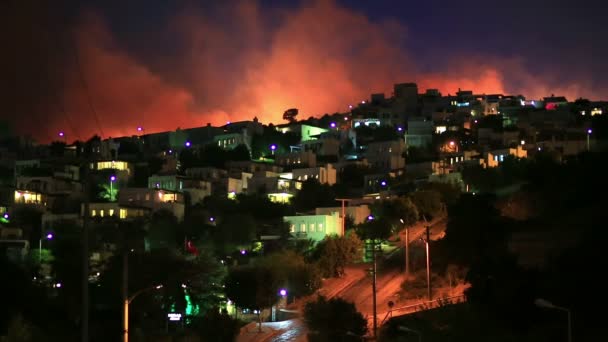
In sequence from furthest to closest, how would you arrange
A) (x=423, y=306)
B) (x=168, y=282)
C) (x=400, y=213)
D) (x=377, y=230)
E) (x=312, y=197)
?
(x=312, y=197) < (x=400, y=213) < (x=377, y=230) < (x=168, y=282) < (x=423, y=306)

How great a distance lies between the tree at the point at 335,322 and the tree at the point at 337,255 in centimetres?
1506

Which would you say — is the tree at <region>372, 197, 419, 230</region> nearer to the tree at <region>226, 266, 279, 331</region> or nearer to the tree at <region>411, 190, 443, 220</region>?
the tree at <region>411, 190, 443, 220</region>

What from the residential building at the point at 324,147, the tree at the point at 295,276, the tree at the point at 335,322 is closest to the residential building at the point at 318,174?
the residential building at the point at 324,147

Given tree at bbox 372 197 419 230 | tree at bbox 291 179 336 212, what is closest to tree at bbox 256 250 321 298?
tree at bbox 372 197 419 230

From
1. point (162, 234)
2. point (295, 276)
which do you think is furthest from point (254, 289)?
point (162, 234)

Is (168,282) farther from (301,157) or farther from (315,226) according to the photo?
(301,157)

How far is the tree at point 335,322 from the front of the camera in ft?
130

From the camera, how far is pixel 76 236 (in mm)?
66500

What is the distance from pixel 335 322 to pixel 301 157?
183 feet

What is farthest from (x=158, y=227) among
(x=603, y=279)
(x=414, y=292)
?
(x=603, y=279)

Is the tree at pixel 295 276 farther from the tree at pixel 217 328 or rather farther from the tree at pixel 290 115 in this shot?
the tree at pixel 290 115

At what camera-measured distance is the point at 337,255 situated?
56719mm

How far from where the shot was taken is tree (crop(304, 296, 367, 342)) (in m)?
39.7

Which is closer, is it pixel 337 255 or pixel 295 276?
pixel 295 276
